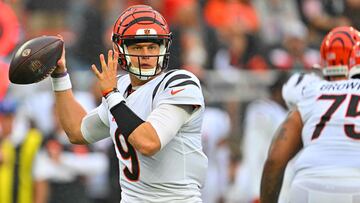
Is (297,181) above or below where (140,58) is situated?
below

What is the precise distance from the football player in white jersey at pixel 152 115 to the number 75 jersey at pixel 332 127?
2.99 feet

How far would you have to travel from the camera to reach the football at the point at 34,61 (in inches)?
244

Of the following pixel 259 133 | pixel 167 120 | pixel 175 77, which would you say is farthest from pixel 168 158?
pixel 259 133

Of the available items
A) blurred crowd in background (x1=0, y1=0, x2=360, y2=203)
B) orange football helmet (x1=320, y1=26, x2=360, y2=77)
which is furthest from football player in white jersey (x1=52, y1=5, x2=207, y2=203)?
blurred crowd in background (x1=0, y1=0, x2=360, y2=203)

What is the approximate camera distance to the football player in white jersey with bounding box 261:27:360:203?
655cm

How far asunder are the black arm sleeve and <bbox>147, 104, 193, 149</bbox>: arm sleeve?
0.25 ft

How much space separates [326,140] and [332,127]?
0.29 ft

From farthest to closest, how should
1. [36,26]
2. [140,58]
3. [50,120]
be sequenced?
[36,26], [50,120], [140,58]

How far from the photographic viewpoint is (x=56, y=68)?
6.47m

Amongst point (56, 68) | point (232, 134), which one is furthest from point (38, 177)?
point (56, 68)

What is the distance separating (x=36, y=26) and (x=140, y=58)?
7899mm

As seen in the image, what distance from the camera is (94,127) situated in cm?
648

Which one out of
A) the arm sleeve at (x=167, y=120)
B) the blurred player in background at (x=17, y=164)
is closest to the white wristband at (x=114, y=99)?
the arm sleeve at (x=167, y=120)

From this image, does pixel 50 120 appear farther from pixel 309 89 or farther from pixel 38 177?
pixel 309 89
